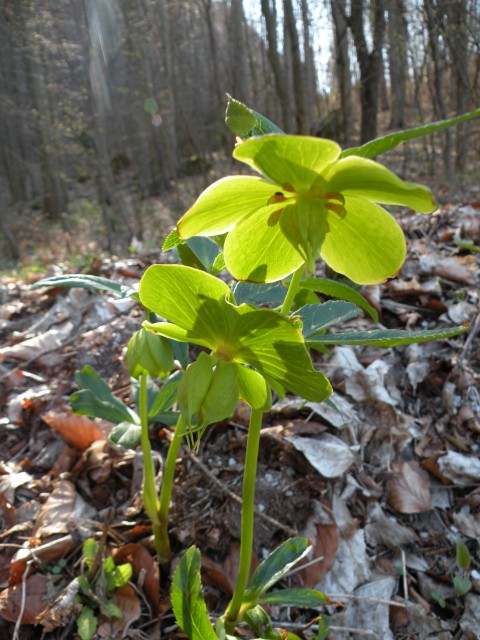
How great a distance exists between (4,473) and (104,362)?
22.0 inches

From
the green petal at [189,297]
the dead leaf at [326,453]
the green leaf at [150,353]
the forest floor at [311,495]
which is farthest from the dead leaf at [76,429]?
the green petal at [189,297]

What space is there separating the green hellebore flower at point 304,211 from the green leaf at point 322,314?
9cm

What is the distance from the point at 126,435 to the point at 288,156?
2.48 feet

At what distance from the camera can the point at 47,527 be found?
1.30 metres

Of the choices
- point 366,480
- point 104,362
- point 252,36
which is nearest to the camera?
point 366,480

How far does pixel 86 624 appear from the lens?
107 centimetres

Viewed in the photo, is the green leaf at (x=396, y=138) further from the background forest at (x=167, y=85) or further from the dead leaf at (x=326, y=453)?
the background forest at (x=167, y=85)

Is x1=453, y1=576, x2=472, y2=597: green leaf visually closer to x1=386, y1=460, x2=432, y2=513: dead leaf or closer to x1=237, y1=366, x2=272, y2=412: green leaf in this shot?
x1=386, y1=460, x2=432, y2=513: dead leaf

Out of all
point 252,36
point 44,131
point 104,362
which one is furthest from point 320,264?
point 252,36

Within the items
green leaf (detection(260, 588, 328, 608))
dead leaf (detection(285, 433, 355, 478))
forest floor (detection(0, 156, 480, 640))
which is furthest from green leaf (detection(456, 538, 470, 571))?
green leaf (detection(260, 588, 328, 608))

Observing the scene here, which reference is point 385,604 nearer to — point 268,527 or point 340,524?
point 340,524

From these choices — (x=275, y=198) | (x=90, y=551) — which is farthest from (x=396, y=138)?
(x=90, y=551)

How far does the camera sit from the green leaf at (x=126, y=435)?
1.08 metres

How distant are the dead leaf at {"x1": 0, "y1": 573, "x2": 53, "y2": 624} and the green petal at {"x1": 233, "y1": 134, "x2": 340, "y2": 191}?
3.51 feet
